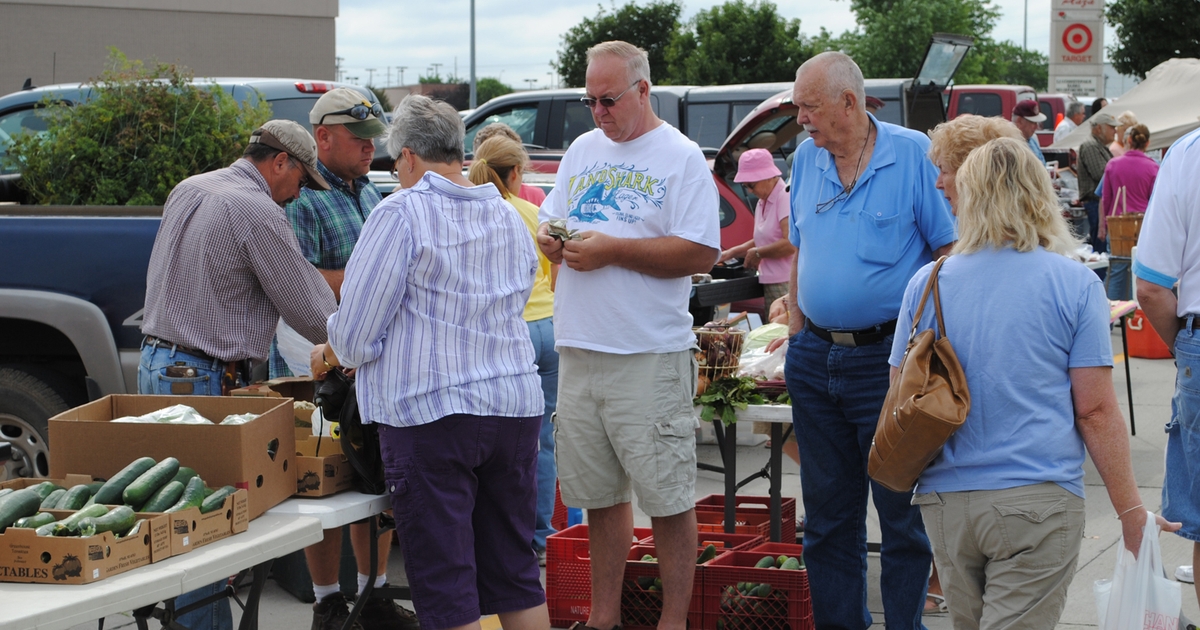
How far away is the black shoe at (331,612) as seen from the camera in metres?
4.16

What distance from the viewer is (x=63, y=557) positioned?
8.29 ft

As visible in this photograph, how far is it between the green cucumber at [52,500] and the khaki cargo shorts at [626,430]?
5.87ft

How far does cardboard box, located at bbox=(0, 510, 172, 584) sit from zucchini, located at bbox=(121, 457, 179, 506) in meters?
0.20

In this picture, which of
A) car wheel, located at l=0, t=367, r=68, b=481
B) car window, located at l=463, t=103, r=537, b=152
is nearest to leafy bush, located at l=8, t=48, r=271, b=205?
car wheel, located at l=0, t=367, r=68, b=481

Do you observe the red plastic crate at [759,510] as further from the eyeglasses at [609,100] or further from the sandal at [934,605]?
the eyeglasses at [609,100]

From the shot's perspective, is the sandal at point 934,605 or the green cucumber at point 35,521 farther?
the sandal at point 934,605

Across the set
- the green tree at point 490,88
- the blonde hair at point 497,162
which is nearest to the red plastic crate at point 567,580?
the blonde hair at point 497,162

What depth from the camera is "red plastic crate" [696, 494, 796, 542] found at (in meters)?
5.16

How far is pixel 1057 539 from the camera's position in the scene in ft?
9.35

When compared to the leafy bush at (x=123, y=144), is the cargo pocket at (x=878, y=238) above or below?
below

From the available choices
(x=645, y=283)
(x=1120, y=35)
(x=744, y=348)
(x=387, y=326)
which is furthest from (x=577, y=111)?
(x=1120, y=35)

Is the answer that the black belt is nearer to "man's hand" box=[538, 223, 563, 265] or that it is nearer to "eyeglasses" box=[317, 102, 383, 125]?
"man's hand" box=[538, 223, 563, 265]

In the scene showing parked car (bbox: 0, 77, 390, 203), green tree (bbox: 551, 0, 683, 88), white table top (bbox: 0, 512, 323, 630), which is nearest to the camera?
white table top (bbox: 0, 512, 323, 630)

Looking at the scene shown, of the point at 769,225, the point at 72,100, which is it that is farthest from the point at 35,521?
the point at 769,225
